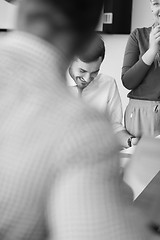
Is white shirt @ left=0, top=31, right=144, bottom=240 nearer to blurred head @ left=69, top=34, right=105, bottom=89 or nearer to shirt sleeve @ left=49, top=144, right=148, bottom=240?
shirt sleeve @ left=49, top=144, right=148, bottom=240

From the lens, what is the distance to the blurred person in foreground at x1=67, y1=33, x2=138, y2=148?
1959 millimetres

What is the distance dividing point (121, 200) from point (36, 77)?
0.12 metres

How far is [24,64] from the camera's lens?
0.39 m

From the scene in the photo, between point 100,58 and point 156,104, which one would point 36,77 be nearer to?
point 100,58

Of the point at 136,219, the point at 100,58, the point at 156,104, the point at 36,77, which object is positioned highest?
the point at 36,77

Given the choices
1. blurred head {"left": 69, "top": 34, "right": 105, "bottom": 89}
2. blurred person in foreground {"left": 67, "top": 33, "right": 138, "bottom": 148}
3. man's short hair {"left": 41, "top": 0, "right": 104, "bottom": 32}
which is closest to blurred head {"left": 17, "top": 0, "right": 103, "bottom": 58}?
man's short hair {"left": 41, "top": 0, "right": 104, "bottom": 32}

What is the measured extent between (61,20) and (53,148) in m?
0.10

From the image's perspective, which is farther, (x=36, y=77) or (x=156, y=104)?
(x=156, y=104)

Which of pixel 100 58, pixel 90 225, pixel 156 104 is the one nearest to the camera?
pixel 90 225

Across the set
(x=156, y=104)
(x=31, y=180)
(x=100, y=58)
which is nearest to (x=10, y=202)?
(x=31, y=180)

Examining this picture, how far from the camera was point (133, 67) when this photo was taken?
6.81 feet

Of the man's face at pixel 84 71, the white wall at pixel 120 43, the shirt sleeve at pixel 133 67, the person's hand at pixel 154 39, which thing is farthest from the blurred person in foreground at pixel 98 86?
the white wall at pixel 120 43

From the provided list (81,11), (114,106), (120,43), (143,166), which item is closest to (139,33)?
(114,106)

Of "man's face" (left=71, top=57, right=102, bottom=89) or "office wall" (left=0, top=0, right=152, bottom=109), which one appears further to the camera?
"office wall" (left=0, top=0, right=152, bottom=109)
